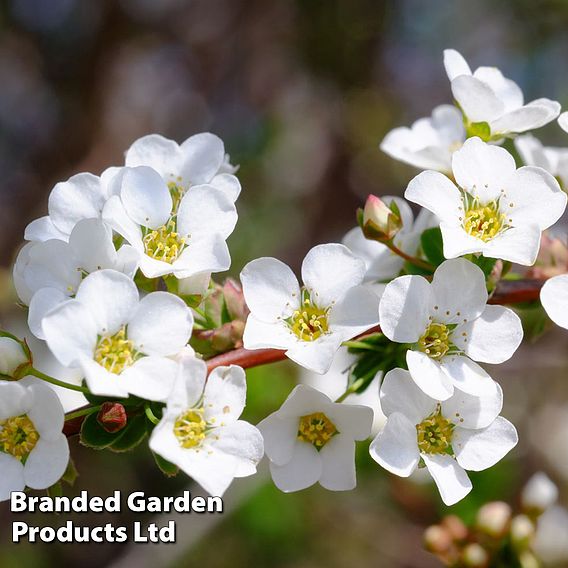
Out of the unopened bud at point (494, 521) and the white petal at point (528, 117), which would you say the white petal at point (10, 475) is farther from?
the unopened bud at point (494, 521)

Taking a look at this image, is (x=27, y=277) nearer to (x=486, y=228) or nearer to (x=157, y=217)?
(x=157, y=217)

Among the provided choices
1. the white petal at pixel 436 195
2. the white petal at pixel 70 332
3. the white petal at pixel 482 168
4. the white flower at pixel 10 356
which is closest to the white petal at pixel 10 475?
the white flower at pixel 10 356

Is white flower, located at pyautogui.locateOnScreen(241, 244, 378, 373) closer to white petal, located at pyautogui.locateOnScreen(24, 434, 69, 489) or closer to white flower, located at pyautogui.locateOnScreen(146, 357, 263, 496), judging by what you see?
white flower, located at pyautogui.locateOnScreen(146, 357, 263, 496)

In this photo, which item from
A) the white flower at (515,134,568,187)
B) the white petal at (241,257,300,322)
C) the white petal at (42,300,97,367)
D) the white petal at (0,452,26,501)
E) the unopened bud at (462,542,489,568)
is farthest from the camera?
the unopened bud at (462,542,489,568)

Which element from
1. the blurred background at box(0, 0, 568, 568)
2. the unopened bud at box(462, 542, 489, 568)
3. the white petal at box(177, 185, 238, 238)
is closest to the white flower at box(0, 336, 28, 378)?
the white petal at box(177, 185, 238, 238)

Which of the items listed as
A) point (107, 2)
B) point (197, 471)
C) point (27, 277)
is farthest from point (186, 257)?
point (107, 2)

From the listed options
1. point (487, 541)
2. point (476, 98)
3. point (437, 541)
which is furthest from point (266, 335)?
point (487, 541)
